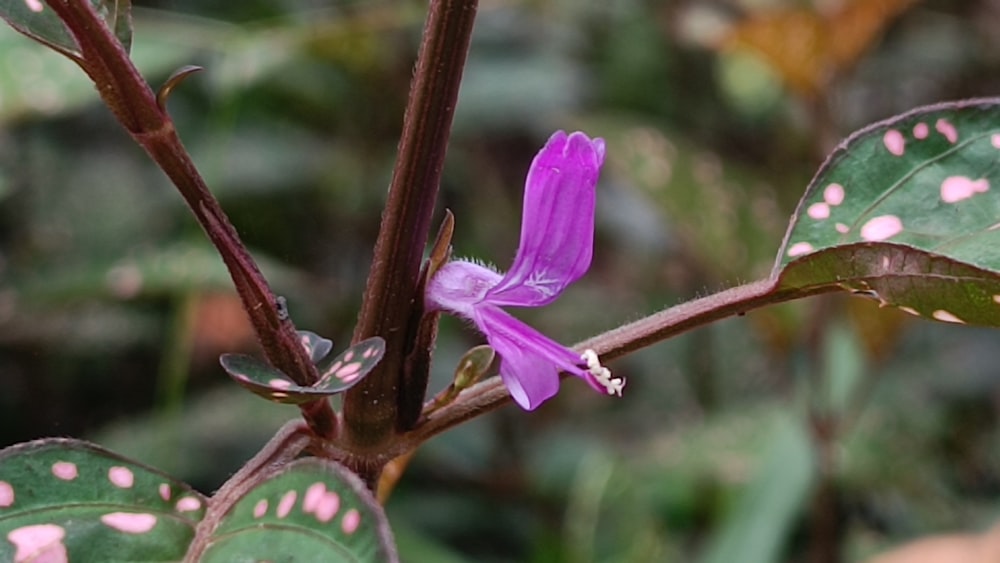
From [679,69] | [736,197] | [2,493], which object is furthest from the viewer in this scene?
[679,69]

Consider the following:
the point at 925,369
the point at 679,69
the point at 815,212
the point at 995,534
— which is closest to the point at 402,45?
the point at 679,69

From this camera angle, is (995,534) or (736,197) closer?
(995,534)

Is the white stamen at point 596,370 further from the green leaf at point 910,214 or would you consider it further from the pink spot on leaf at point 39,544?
the pink spot on leaf at point 39,544

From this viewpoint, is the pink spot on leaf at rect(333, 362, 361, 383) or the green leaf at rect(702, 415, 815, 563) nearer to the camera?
the pink spot on leaf at rect(333, 362, 361, 383)

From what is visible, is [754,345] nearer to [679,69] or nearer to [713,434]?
[713,434]

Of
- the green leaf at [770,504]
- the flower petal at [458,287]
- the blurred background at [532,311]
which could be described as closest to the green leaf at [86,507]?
the flower petal at [458,287]

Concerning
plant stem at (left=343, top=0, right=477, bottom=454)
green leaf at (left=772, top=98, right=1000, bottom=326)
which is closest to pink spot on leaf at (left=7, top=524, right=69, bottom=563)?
plant stem at (left=343, top=0, right=477, bottom=454)

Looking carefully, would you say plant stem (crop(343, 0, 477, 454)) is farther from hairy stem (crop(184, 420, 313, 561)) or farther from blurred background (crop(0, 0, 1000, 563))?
blurred background (crop(0, 0, 1000, 563))

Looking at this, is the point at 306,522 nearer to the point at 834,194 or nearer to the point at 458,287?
the point at 458,287
